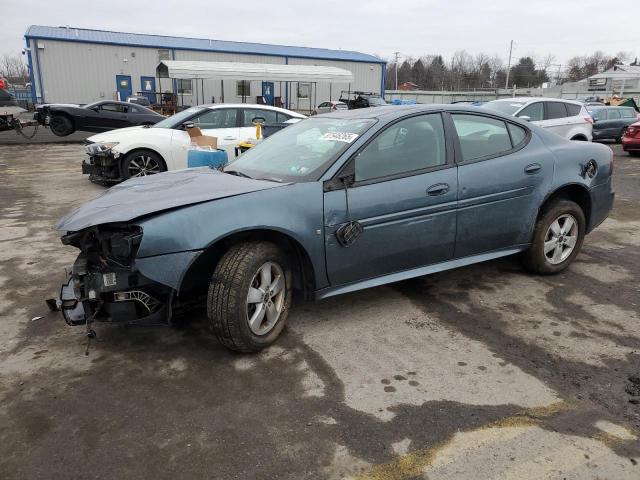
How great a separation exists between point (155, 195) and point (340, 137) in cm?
137

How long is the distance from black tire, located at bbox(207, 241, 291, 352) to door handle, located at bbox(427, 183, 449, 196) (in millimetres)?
1293

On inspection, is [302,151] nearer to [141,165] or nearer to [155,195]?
[155,195]

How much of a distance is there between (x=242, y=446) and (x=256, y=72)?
26.8 m

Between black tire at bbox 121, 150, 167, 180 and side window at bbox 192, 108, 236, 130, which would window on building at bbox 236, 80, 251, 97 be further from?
black tire at bbox 121, 150, 167, 180

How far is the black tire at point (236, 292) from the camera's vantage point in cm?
309

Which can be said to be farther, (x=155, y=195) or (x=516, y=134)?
(x=516, y=134)

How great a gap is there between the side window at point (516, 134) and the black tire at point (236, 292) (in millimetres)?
2454

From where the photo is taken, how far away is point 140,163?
8.45 m

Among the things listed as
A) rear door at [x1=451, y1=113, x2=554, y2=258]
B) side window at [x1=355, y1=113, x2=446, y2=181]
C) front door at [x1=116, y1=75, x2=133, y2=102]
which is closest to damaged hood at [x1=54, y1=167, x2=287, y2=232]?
side window at [x1=355, y1=113, x2=446, y2=181]

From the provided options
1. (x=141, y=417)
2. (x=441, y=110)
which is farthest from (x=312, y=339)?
(x=441, y=110)

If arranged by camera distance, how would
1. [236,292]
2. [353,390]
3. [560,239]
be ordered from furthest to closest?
[560,239] < [236,292] < [353,390]

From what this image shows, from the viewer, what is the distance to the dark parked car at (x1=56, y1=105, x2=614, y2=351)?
10.1ft

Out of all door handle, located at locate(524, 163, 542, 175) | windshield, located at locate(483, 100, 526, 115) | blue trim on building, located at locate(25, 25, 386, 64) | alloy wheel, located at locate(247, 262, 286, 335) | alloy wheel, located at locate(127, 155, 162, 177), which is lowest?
alloy wheel, located at locate(247, 262, 286, 335)

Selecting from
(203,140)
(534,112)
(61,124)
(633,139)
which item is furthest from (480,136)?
(61,124)
